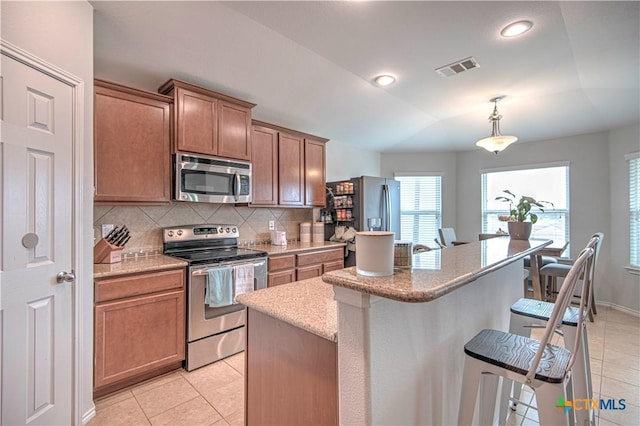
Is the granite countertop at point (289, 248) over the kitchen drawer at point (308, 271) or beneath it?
over

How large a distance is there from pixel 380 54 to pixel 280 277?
228 cm

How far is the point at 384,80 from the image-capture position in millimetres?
2729

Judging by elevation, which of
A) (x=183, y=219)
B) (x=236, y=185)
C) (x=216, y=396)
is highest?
(x=236, y=185)

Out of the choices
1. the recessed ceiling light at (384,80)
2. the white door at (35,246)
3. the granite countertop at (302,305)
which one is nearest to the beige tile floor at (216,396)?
the white door at (35,246)

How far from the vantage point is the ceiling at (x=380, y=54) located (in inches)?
71.2

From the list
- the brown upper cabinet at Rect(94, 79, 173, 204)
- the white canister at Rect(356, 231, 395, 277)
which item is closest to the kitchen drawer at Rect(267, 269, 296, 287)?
the brown upper cabinet at Rect(94, 79, 173, 204)

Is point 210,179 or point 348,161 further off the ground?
point 348,161

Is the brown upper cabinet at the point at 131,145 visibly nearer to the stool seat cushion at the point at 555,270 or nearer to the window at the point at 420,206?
the window at the point at 420,206

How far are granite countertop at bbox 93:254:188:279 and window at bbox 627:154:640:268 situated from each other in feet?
17.5

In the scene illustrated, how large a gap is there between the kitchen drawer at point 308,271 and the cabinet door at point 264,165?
86 centimetres

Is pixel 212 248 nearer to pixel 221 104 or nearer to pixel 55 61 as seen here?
pixel 221 104

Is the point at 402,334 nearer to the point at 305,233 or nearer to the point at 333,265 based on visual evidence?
the point at 333,265

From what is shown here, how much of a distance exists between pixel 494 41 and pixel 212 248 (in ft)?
Result: 9.97

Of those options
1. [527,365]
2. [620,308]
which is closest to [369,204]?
[527,365]
